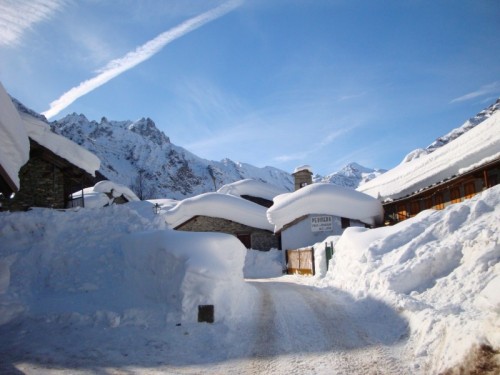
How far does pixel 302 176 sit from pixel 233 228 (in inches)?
409

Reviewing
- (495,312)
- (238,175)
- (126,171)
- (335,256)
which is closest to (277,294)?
(335,256)

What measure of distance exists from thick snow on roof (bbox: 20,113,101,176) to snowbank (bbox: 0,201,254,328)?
411 centimetres

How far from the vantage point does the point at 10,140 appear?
717 centimetres

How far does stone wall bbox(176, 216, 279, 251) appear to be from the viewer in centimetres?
2891

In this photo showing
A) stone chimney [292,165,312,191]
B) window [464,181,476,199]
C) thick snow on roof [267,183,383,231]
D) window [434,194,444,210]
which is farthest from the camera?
stone chimney [292,165,312,191]

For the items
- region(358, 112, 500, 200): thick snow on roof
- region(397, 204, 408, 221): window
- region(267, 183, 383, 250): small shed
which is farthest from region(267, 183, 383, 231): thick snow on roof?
region(358, 112, 500, 200): thick snow on roof

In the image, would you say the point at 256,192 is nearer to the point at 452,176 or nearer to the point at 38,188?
the point at 452,176

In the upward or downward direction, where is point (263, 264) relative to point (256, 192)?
downward

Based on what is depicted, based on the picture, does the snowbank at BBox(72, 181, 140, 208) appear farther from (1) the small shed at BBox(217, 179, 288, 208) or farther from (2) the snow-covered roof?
(2) the snow-covered roof

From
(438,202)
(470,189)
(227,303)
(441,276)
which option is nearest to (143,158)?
(438,202)

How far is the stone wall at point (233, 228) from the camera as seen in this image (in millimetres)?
28906

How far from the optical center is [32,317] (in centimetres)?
887

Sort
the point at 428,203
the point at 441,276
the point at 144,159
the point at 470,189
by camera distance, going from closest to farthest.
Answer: the point at 441,276
the point at 470,189
the point at 428,203
the point at 144,159

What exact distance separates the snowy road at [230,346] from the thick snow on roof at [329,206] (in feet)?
52.4
